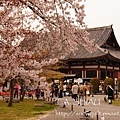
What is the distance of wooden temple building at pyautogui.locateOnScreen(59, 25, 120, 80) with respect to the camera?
37094 millimetres

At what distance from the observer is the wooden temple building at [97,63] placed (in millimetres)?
37094

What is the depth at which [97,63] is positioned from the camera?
37156 millimetres

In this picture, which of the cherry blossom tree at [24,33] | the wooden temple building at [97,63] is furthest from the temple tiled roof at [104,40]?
the cherry blossom tree at [24,33]

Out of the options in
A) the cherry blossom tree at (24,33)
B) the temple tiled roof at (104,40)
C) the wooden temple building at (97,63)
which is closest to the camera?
the cherry blossom tree at (24,33)

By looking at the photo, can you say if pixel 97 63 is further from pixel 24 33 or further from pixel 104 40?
pixel 24 33

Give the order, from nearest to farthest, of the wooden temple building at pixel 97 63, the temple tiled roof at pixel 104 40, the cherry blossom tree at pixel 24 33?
1. the cherry blossom tree at pixel 24 33
2. the wooden temple building at pixel 97 63
3. the temple tiled roof at pixel 104 40

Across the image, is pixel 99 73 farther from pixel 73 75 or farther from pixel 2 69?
pixel 2 69

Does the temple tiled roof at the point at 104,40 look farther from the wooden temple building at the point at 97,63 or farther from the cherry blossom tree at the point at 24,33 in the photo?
→ the cherry blossom tree at the point at 24,33

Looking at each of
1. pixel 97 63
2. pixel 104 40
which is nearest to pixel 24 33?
pixel 97 63

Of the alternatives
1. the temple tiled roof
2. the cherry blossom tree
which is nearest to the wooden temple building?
the temple tiled roof

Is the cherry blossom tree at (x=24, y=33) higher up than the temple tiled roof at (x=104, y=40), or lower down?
lower down

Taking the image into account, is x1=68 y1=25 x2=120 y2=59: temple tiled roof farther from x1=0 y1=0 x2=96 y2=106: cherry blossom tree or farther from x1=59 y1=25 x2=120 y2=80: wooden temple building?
x1=0 y1=0 x2=96 y2=106: cherry blossom tree

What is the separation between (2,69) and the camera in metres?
6.57

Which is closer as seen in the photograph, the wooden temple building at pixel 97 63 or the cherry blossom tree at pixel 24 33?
the cherry blossom tree at pixel 24 33
